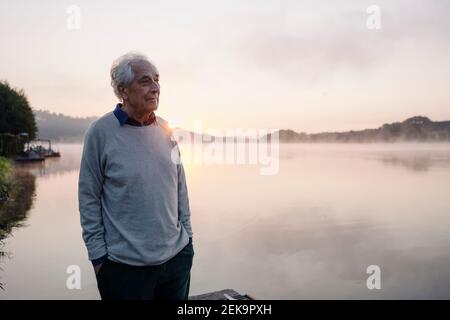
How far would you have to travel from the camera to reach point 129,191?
7.27 ft

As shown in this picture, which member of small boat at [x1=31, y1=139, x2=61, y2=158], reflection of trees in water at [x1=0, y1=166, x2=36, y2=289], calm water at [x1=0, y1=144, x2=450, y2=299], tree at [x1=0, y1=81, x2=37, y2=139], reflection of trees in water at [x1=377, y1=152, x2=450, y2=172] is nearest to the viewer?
calm water at [x1=0, y1=144, x2=450, y2=299]

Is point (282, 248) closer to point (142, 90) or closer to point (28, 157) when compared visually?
point (142, 90)

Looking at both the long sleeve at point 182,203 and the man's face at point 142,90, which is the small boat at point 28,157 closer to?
the long sleeve at point 182,203

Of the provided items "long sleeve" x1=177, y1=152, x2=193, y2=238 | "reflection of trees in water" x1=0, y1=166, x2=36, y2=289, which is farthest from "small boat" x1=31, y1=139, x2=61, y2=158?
"long sleeve" x1=177, y1=152, x2=193, y2=238

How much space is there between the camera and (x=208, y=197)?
24.4 m

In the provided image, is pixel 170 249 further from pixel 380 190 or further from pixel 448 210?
pixel 380 190

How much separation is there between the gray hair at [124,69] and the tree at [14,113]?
5349 centimetres

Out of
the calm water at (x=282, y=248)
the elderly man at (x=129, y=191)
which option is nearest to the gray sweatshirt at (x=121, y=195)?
the elderly man at (x=129, y=191)

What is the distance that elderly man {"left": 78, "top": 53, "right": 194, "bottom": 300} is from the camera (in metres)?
2.22

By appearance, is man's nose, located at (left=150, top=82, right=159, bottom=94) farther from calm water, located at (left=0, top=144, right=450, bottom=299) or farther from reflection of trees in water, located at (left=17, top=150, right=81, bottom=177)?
reflection of trees in water, located at (left=17, top=150, right=81, bottom=177)

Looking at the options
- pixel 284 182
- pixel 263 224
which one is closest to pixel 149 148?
Answer: pixel 263 224

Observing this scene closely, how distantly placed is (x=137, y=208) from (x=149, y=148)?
343 millimetres

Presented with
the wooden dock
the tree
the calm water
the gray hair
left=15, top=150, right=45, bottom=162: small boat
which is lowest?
the calm water

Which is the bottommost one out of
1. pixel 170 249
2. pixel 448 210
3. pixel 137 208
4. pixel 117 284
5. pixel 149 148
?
pixel 448 210
